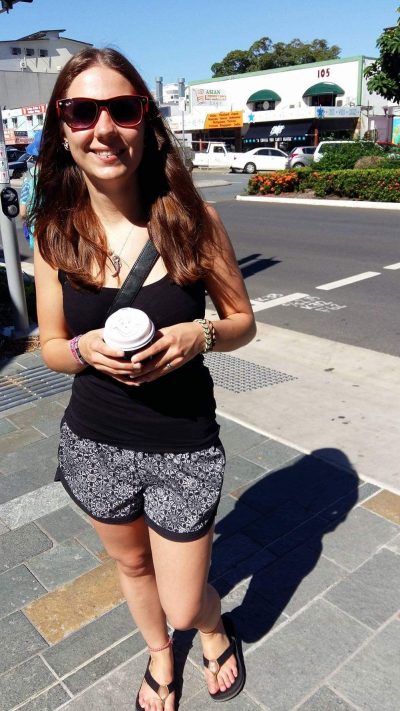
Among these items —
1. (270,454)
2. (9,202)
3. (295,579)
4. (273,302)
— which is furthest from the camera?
(273,302)

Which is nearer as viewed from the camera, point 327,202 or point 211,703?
point 211,703

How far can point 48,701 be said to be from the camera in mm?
2018

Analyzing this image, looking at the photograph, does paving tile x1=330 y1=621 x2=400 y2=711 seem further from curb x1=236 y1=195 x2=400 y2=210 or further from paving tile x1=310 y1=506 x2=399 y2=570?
curb x1=236 y1=195 x2=400 y2=210

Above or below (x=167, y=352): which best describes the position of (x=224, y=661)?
below

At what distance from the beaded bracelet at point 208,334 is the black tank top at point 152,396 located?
0.17 feet

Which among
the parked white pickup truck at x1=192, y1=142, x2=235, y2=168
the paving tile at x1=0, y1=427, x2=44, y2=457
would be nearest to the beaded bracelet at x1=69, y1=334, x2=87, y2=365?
the paving tile at x1=0, y1=427, x2=44, y2=457

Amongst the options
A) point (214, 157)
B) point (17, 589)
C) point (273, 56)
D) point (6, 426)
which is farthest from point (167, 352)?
point (273, 56)

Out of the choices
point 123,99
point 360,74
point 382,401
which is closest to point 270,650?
point 123,99

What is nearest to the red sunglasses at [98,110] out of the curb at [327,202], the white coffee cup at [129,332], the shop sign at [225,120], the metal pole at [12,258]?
the white coffee cup at [129,332]

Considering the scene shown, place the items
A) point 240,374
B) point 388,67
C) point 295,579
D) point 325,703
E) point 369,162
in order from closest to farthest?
point 325,703 < point 295,579 < point 240,374 < point 388,67 < point 369,162

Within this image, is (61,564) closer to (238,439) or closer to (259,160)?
(238,439)

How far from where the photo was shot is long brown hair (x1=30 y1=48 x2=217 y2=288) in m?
1.58

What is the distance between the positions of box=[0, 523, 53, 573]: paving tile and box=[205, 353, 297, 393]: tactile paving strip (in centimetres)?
201

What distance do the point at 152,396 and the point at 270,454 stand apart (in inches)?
80.3
